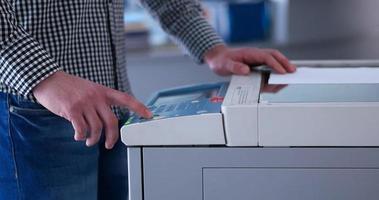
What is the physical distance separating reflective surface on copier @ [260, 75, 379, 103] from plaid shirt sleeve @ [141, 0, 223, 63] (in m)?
0.32

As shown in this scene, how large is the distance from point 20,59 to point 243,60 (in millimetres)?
389

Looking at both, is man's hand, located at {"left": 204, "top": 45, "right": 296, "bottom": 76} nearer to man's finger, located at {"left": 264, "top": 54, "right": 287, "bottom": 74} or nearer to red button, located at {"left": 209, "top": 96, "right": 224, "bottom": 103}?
man's finger, located at {"left": 264, "top": 54, "right": 287, "bottom": 74}

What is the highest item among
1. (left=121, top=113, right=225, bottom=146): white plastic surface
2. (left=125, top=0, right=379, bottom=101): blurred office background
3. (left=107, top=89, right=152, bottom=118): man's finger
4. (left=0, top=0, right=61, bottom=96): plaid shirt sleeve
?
(left=0, top=0, right=61, bottom=96): plaid shirt sleeve

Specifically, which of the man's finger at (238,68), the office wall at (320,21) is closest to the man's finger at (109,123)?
the man's finger at (238,68)

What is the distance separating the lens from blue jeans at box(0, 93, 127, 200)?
945 millimetres

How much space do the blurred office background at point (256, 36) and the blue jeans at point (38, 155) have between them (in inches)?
47.3

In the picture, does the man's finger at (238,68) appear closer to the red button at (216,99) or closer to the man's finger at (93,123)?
the red button at (216,99)

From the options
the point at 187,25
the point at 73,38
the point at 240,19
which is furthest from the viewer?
the point at 240,19

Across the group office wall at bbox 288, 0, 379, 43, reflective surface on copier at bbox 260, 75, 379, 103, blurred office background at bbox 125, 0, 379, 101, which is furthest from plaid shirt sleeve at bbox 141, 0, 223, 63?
office wall at bbox 288, 0, 379, 43

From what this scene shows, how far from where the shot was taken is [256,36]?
236cm

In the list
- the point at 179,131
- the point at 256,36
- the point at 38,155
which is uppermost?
the point at 179,131

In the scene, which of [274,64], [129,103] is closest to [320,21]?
[274,64]

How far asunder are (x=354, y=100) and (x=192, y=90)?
0.33 metres

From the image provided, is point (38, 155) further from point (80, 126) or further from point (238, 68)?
point (238, 68)
